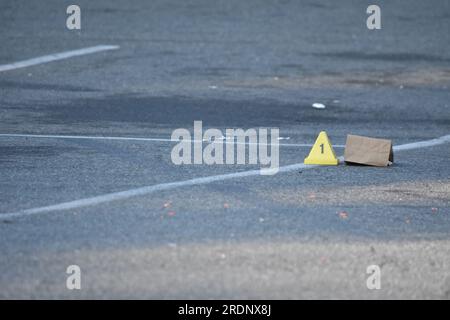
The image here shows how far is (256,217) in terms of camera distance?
7.74m

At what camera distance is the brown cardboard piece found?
33.7 feet

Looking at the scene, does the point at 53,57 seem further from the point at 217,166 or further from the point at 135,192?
the point at 135,192

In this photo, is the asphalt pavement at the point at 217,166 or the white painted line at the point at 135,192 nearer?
the asphalt pavement at the point at 217,166

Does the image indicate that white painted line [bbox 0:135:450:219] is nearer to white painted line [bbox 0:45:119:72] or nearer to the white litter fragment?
the white litter fragment

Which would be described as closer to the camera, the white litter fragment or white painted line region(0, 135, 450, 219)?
white painted line region(0, 135, 450, 219)

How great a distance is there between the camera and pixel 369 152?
33.9 ft

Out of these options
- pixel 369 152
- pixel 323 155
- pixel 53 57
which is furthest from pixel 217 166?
pixel 53 57

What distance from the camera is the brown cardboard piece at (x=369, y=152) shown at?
1026cm

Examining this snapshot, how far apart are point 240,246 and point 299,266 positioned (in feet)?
1.99

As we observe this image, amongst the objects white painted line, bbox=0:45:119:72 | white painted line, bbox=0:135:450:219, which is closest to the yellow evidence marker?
white painted line, bbox=0:135:450:219

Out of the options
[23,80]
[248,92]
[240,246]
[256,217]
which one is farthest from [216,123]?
[240,246]

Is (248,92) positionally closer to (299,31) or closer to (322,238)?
(299,31)

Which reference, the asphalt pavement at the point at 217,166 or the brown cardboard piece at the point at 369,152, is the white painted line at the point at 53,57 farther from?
the brown cardboard piece at the point at 369,152

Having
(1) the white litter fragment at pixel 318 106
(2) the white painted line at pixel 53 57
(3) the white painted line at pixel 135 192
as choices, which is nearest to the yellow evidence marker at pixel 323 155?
(3) the white painted line at pixel 135 192
